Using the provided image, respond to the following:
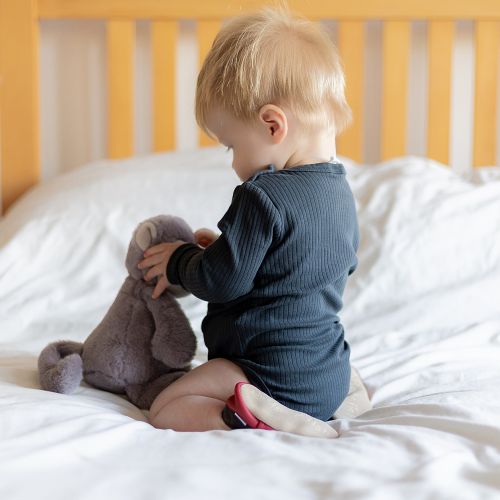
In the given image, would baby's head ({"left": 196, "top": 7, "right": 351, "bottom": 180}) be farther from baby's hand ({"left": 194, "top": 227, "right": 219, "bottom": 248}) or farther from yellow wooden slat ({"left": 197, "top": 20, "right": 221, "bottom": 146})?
yellow wooden slat ({"left": 197, "top": 20, "right": 221, "bottom": 146})

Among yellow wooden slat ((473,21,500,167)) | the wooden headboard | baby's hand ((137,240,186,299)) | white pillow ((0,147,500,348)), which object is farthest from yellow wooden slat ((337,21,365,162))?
baby's hand ((137,240,186,299))

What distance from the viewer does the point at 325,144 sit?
1048 mm

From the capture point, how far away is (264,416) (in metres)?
0.92

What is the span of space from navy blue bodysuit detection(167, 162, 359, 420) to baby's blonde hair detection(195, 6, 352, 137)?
0.25 feet

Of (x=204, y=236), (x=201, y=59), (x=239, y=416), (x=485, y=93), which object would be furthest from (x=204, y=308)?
(x=485, y=93)

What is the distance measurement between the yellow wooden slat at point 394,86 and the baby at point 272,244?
108 centimetres

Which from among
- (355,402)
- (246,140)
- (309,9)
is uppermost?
(309,9)

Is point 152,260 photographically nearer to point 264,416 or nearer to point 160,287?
point 160,287

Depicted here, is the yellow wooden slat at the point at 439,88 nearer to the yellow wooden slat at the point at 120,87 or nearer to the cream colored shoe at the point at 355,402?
the yellow wooden slat at the point at 120,87

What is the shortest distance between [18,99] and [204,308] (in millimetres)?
903

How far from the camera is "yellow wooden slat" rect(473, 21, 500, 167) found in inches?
81.7

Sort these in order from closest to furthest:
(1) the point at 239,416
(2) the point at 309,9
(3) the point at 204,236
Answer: (1) the point at 239,416 < (3) the point at 204,236 < (2) the point at 309,9

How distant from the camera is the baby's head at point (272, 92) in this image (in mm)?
993

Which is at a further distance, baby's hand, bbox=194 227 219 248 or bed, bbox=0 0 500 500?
baby's hand, bbox=194 227 219 248
